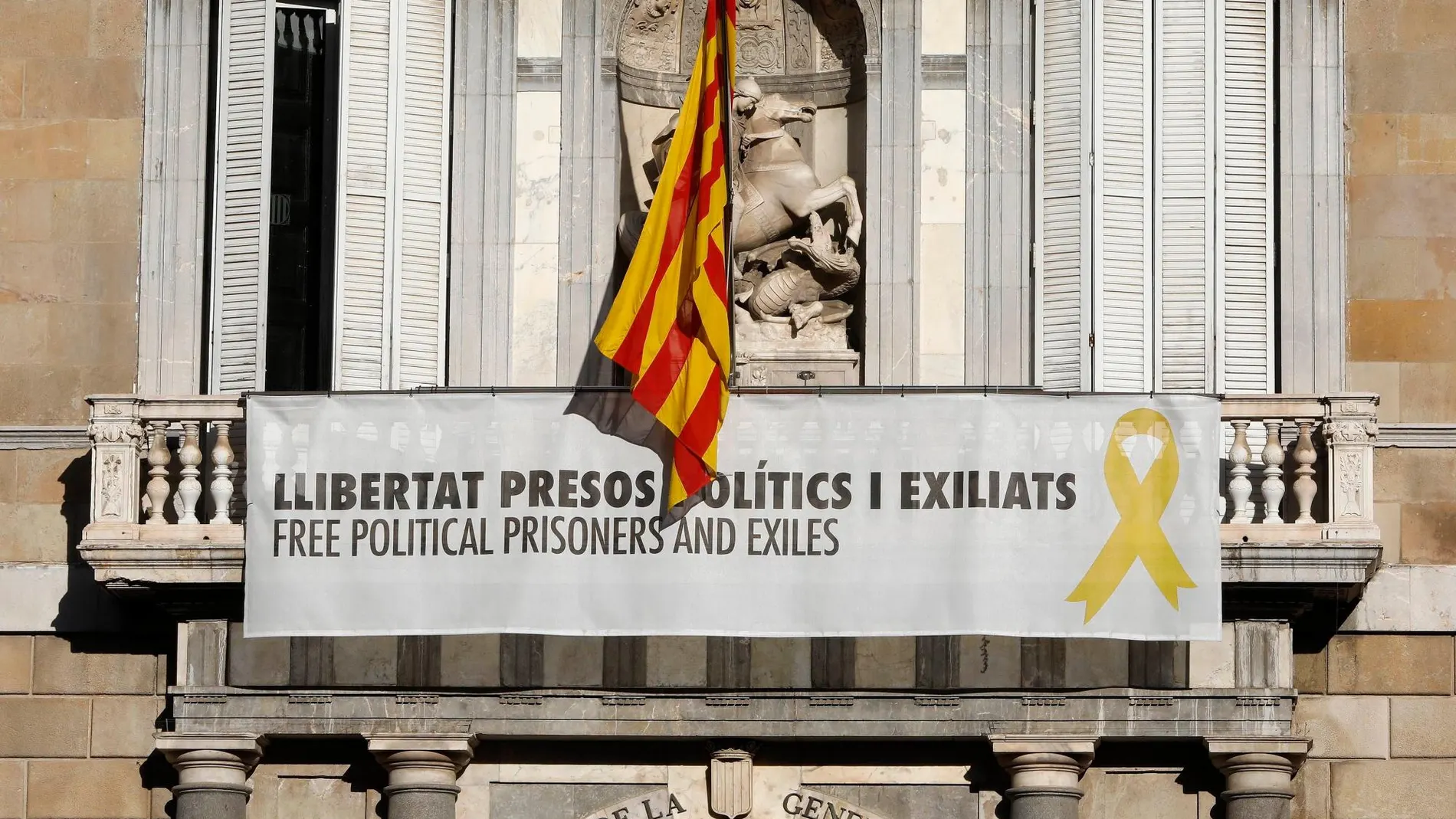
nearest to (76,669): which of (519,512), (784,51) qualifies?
(519,512)

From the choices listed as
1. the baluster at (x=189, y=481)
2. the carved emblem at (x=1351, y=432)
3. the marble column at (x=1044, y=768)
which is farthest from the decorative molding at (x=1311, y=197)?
the baluster at (x=189, y=481)

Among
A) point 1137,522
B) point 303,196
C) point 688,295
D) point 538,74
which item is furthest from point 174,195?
point 1137,522

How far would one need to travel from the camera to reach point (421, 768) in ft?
74.8

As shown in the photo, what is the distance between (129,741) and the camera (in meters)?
23.8

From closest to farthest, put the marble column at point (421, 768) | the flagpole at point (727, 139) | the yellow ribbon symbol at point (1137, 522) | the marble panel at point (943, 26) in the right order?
the yellow ribbon symbol at point (1137, 522) < the marble column at point (421, 768) < the flagpole at point (727, 139) < the marble panel at point (943, 26)

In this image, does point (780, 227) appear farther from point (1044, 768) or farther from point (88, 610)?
point (88, 610)

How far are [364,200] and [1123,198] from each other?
5456 mm

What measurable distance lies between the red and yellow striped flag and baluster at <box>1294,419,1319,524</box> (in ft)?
12.9

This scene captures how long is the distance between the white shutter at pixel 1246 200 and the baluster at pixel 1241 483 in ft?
3.38

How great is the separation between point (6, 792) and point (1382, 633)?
9820mm

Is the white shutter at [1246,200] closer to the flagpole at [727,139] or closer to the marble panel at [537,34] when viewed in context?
the flagpole at [727,139]

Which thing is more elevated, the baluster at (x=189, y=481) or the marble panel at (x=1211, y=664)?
the baluster at (x=189, y=481)

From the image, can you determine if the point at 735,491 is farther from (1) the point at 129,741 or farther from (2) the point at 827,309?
(1) the point at 129,741

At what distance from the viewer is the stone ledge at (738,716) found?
22.6 metres
